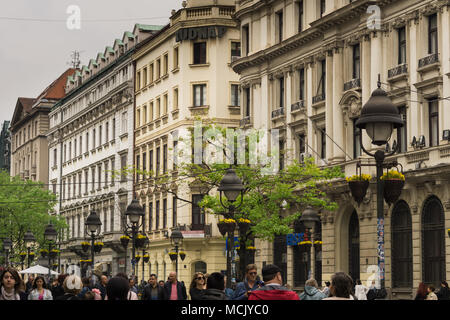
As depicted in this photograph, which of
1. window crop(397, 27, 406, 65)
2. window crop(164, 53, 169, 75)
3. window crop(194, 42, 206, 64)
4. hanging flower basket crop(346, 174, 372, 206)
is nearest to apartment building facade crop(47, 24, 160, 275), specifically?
window crop(164, 53, 169, 75)

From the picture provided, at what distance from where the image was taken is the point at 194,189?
72625 mm

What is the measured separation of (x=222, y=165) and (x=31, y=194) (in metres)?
44.3

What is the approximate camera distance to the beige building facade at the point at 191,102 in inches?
2854

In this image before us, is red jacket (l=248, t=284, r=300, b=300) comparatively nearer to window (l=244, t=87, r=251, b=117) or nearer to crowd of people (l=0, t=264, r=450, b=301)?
crowd of people (l=0, t=264, r=450, b=301)

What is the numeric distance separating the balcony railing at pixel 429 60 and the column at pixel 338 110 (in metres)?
7.66

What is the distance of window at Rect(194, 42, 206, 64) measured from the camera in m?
75.0

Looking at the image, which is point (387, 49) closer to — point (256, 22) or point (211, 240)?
point (256, 22)

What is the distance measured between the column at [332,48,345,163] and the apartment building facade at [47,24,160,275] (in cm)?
Answer: 2958

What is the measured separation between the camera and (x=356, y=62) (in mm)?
50156

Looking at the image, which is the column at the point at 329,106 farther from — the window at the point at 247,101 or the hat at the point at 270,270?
the hat at the point at 270,270

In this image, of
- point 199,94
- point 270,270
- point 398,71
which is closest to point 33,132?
point 199,94

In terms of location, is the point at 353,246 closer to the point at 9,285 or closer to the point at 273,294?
the point at 9,285
